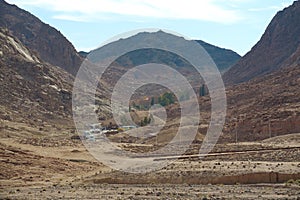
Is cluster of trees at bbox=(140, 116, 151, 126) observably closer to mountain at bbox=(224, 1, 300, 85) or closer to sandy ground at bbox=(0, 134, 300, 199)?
sandy ground at bbox=(0, 134, 300, 199)

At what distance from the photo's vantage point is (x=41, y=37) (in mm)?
157250

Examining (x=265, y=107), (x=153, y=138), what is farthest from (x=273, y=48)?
(x=153, y=138)

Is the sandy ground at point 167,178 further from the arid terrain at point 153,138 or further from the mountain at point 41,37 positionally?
the mountain at point 41,37

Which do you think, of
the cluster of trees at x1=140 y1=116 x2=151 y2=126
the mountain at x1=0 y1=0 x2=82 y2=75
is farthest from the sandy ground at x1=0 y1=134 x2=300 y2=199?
the mountain at x1=0 y1=0 x2=82 y2=75

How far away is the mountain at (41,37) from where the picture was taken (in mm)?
151500

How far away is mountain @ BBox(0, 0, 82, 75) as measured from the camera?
152m

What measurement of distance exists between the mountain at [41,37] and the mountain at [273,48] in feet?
140

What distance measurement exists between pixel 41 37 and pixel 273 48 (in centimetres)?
6262

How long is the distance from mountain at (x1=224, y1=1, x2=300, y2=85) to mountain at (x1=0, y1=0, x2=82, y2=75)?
4279 centimetres

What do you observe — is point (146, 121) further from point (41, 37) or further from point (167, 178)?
point (41, 37)

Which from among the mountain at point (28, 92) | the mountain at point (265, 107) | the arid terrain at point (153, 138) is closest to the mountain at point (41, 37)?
the arid terrain at point (153, 138)

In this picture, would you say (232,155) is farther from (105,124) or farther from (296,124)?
(105,124)

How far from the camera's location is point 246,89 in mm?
96062

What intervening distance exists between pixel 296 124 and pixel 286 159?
2860 cm
